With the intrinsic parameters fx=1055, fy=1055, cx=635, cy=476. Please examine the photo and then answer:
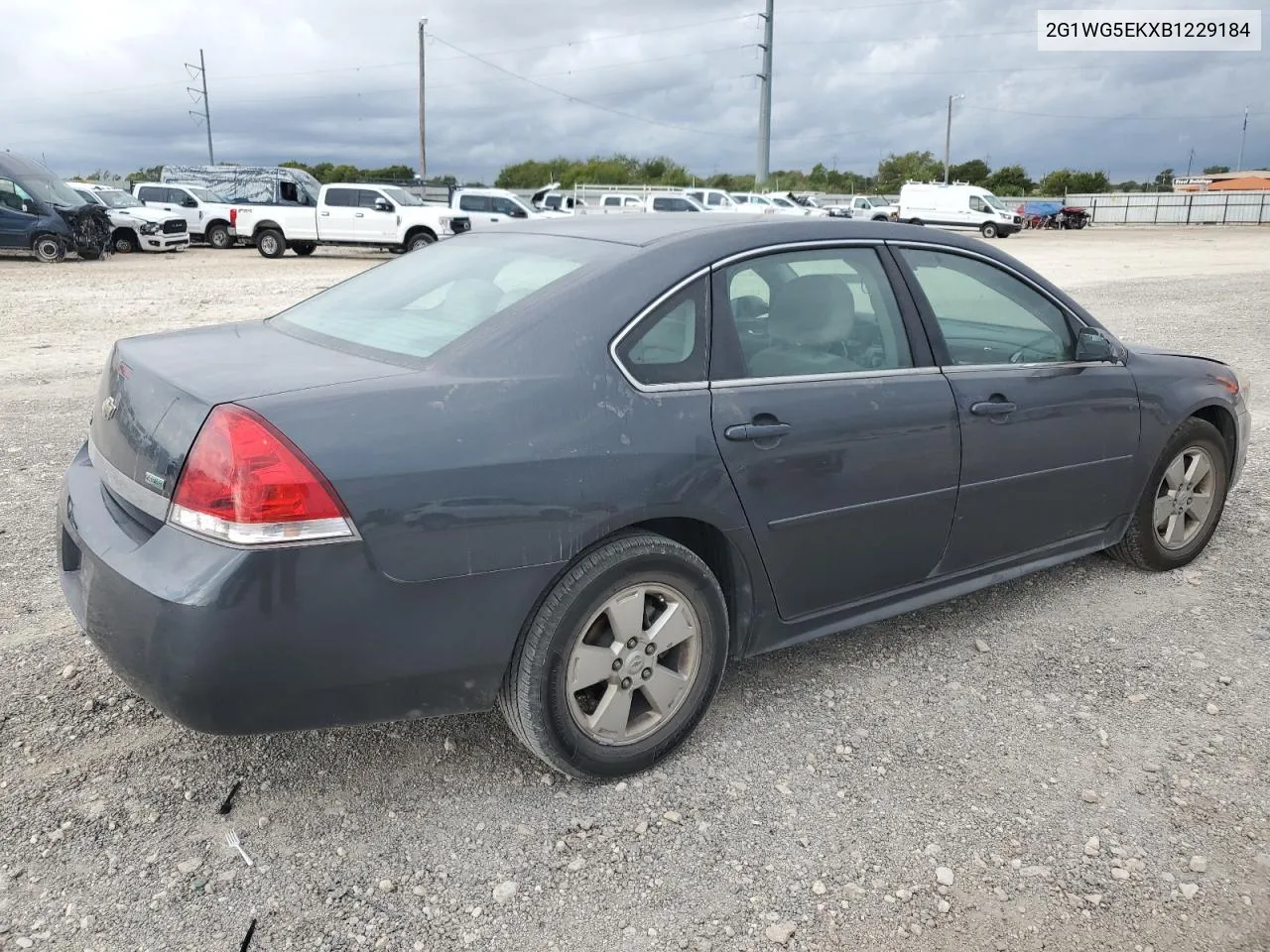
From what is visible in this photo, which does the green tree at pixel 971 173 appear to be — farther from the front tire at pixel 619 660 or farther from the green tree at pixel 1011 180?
the front tire at pixel 619 660

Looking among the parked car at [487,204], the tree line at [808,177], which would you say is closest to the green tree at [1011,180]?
the tree line at [808,177]

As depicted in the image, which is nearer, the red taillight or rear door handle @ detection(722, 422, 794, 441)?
the red taillight

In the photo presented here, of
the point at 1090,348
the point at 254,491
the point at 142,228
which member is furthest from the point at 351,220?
the point at 254,491

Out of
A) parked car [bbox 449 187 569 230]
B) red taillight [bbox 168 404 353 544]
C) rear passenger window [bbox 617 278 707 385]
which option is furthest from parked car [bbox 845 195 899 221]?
red taillight [bbox 168 404 353 544]

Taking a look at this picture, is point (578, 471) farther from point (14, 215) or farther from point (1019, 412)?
point (14, 215)

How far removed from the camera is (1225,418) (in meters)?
4.68

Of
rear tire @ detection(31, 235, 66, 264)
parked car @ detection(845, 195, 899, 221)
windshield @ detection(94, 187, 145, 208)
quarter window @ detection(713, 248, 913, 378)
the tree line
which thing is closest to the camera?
quarter window @ detection(713, 248, 913, 378)

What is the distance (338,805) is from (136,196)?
31913 millimetres

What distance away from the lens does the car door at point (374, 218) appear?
26062mm

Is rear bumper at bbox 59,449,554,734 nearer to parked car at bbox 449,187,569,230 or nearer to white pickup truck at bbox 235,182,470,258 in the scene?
white pickup truck at bbox 235,182,470,258

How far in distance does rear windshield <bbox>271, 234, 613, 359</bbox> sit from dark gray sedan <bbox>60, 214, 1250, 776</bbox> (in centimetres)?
2

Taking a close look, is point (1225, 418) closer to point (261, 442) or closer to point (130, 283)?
point (261, 442)

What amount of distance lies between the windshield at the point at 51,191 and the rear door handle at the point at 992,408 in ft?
78.0

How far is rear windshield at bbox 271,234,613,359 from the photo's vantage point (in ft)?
9.93
